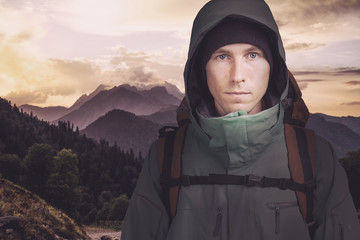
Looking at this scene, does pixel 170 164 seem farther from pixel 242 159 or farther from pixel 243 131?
pixel 243 131

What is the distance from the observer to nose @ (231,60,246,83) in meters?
3.78

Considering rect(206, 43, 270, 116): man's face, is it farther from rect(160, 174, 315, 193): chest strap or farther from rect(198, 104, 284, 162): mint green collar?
rect(160, 174, 315, 193): chest strap

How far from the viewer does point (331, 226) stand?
Result: 372cm

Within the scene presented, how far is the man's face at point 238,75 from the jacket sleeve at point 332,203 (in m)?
0.90

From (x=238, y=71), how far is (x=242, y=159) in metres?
0.90

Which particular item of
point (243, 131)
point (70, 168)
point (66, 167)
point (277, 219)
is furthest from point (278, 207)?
point (70, 168)

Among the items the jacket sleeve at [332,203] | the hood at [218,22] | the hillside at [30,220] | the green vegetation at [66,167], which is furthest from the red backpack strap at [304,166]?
the green vegetation at [66,167]

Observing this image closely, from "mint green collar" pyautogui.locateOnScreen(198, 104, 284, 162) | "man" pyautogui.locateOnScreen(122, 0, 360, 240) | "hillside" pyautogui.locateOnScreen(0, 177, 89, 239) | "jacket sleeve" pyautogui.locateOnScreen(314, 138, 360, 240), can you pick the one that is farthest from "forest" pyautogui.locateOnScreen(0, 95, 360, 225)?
"mint green collar" pyautogui.locateOnScreen(198, 104, 284, 162)

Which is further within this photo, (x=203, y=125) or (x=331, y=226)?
(x=203, y=125)

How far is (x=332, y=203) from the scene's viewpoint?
3791 millimetres

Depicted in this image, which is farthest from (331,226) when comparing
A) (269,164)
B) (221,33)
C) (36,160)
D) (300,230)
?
(36,160)

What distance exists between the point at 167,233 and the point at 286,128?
1.70m

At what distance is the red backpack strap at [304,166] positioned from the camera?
12.3 ft

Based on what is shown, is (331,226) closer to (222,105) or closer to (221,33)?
(222,105)
